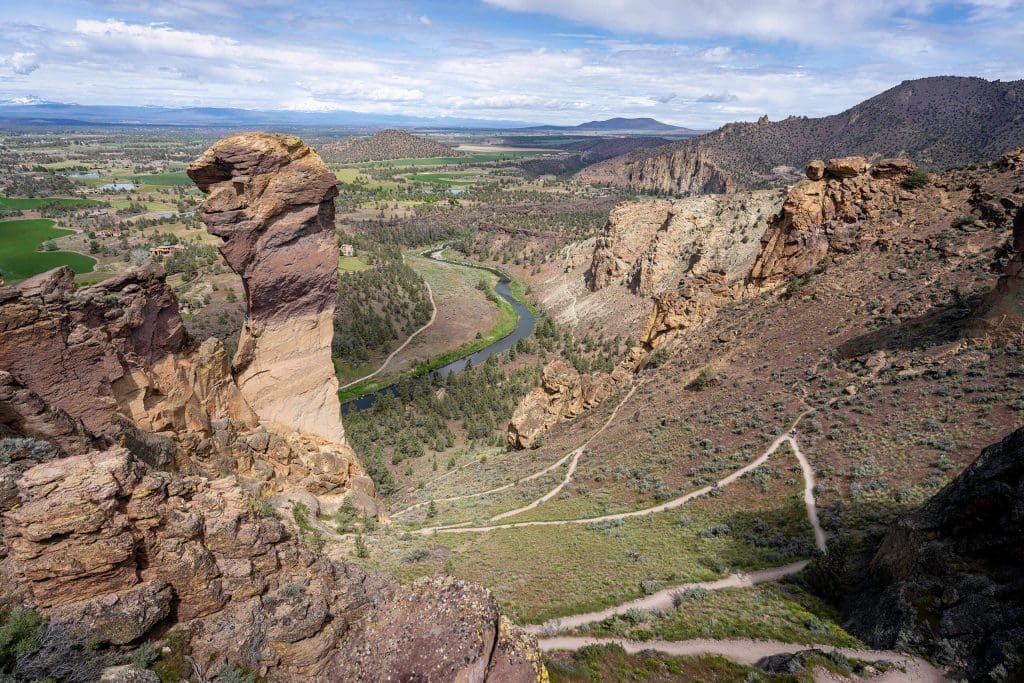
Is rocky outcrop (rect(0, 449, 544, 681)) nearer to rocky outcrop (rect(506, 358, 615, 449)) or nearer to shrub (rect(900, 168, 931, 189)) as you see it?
rocky outcrop (rect(506, 358, 615, 449))

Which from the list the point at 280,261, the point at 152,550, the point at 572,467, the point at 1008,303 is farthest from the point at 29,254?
the point at 1008,303

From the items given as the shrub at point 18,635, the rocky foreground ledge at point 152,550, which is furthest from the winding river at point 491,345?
the shrub at point 18,635

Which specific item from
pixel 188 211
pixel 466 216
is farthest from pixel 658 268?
pixel 188 211

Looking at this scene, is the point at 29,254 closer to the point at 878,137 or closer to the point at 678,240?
the point at 678,240

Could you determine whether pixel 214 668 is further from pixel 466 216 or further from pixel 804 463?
pixel 466 216

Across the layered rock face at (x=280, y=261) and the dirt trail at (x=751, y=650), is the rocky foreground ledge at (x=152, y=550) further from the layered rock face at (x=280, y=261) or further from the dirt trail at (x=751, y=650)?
the dirt trail at (x=751, y=650)
